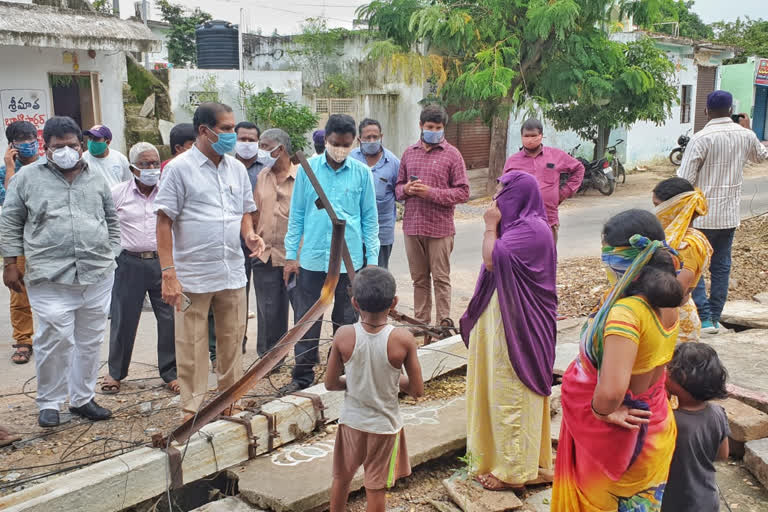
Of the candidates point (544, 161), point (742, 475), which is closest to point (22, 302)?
point (544, 161)

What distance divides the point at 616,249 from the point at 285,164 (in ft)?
11.1

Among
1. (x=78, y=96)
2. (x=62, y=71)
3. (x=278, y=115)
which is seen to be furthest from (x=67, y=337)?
(x=278, y=115)

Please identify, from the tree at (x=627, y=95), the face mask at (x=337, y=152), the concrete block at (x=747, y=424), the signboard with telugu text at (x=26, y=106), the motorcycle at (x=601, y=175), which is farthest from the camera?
the motorcycle at (x=601, y=175)

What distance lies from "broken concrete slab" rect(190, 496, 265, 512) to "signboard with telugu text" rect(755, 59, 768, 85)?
29.2 meters

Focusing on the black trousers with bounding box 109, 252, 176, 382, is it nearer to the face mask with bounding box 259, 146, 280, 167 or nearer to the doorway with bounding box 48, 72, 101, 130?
the face mask with bounding box 259, 146, 280, 167

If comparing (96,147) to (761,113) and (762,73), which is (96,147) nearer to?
(762,73)

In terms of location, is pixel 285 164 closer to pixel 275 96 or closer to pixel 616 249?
pixel 616 249

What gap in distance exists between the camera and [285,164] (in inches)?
218

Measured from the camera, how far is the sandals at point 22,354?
564cm

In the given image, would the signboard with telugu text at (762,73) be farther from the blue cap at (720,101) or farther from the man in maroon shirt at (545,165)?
the blue cap at (720,101)

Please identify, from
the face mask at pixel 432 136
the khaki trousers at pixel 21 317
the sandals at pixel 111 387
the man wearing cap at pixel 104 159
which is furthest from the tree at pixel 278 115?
the sandals at pixel 111 387

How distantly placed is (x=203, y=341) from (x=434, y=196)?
8.14 ft

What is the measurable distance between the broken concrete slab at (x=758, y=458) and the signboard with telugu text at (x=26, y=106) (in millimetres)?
10209

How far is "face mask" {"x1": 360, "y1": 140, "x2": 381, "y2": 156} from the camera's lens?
6172mm
